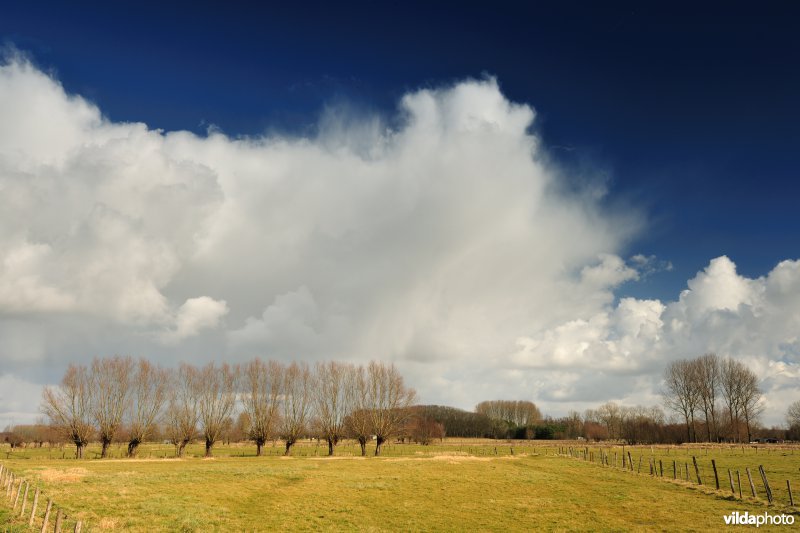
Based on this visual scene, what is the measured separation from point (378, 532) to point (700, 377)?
132 metres

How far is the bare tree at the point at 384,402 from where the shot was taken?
9161 cm

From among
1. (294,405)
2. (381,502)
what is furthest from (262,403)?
(381,502)

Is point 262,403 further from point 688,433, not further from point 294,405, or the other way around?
point 688,433

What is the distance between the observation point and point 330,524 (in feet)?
86.3

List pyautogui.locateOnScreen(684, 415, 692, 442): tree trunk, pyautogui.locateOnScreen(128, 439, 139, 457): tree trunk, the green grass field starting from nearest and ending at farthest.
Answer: the green grass field, pyautogui.locateOnScreen(128, 439, 139, 457): tree trunk, pyautogui.locateOnScreen(684, 415, 692, 442): tree trunk

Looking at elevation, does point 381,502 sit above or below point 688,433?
above

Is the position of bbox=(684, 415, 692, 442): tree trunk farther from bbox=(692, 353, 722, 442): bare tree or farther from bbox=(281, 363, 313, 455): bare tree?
bbox=(281, 363, 313, 455): bare tree

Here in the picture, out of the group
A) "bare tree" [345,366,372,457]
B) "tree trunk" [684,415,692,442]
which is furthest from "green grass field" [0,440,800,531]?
"tree trunk" [684,415,692,442]

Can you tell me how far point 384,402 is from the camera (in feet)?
315

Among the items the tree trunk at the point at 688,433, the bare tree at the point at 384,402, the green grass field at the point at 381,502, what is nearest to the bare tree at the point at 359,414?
the bare tree at the point at 384,402

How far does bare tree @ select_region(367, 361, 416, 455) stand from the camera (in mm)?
91613

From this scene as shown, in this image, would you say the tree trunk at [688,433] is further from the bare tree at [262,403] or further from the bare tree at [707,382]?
the bare tree at [262,403]

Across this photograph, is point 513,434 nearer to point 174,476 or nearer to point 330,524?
point 174,476

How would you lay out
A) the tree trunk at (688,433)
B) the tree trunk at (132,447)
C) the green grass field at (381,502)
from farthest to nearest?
the tree trunk at (688,433) → the tree trunk at (132,447) → the green grass field at (381,502)
